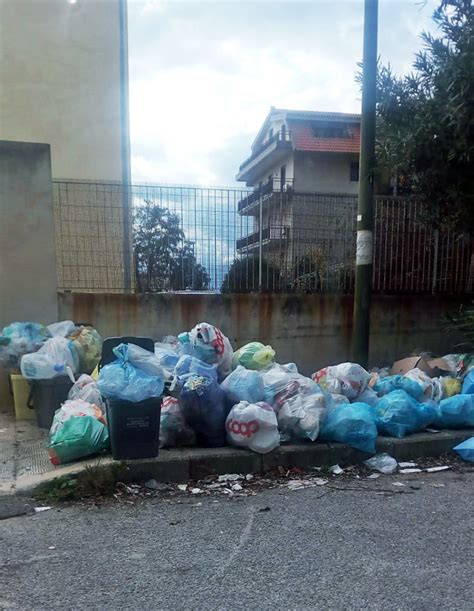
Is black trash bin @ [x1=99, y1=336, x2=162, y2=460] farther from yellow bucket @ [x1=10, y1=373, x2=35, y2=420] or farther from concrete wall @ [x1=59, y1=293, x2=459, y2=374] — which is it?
concrete wall @ [x1=59, y1=293, x2=459, y2=374]

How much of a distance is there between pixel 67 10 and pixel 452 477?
13639mm

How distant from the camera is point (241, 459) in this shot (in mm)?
4230

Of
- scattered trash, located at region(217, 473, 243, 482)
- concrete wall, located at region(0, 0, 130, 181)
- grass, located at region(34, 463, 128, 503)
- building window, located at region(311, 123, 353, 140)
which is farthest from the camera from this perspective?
building window, located at region(311, 123, 353, 140)

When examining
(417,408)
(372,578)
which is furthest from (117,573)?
(417,408)

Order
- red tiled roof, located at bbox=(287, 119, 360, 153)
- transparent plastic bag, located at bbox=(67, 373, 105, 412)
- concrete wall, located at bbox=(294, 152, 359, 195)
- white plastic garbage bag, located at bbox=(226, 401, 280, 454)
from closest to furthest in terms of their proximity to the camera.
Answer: white plastic garbage bag, located at bbox=(226, 401, 280, 454), transparent plastic bag, located at bbox=(67, 373, 105, 412), red tiled roof, located at bbox=(287, 119, 360, 153), concrete wall, located at bbox=(294, 152, 359, 195)

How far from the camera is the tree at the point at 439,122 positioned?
5566 millimetres

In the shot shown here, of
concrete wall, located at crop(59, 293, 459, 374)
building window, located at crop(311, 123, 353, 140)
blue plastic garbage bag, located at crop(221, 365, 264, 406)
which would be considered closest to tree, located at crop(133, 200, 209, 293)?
concrete wall, located at crop(59, 293, 459, 374)

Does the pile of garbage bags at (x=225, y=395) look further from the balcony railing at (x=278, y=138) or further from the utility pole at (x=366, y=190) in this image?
the balcony railing at (x=278, y=138)

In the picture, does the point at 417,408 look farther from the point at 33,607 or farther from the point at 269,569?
the point at 33,607

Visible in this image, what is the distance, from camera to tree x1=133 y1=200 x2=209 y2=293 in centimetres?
683

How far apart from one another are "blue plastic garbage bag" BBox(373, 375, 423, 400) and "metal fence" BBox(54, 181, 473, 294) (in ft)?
7.02

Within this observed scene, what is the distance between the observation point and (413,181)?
6906 millimetres

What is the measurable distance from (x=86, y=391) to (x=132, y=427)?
1100 millimetres

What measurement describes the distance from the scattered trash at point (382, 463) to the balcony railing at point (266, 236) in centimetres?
353
